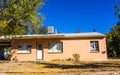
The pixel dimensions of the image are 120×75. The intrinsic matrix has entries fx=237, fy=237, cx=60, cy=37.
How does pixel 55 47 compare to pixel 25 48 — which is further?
pixel 25 48

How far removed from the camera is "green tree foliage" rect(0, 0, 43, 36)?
22531 millimetres

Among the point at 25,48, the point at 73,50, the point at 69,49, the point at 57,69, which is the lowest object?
the point at 57,69

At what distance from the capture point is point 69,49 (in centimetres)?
3209

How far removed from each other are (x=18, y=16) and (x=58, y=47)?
10.7 metres

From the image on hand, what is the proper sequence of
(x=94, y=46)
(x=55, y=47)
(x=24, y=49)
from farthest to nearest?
(x=24, y=49), (x=55, y=47), (x=94, y=46)

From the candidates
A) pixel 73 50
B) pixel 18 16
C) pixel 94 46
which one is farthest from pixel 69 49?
pixel 18 16

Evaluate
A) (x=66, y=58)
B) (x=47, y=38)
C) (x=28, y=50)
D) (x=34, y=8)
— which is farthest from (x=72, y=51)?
(x=34, y=8)

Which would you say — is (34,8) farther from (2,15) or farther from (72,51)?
(72,51)

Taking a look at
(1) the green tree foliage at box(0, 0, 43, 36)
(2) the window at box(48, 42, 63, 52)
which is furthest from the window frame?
(1) the green tree foliage at box(0, 0, 43, 36)

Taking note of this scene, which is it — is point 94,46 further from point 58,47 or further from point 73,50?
point 58,47

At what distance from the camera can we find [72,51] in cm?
3209

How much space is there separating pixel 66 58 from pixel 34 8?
10.3m

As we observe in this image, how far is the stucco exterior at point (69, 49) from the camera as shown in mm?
31578

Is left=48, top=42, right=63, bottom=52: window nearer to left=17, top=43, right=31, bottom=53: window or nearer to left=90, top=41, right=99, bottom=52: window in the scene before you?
left=17, top=43, right=31, bottom=53: window
